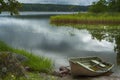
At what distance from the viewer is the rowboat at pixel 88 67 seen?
13914 millimetres

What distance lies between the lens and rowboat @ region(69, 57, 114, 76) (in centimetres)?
1391

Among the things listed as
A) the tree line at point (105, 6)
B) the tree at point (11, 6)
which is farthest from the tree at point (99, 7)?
the tree at point (11, 6)

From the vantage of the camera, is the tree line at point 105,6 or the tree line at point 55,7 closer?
the tree line at point 55,7

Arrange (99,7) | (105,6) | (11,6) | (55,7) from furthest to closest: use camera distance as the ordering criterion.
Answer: (55,7), (105,6), (99,7), (11,6)

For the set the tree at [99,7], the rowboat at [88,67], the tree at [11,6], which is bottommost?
the tree at [99,7]

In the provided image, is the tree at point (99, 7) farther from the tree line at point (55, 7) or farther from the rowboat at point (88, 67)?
the rowboat at point (88, 67)

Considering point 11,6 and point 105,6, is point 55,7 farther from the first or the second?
point 11,6

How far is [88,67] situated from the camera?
1495 centimetres

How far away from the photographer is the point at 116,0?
58.7 meters

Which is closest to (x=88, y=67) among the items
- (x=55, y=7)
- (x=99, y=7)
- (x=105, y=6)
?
(x=99, y=7)

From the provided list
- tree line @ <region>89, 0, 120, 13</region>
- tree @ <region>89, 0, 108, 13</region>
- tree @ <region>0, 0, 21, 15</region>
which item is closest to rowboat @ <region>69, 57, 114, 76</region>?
→ tree @ <region>0, 0, 21, 15</region>

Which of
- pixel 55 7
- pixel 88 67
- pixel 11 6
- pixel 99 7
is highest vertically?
pixel 11 6

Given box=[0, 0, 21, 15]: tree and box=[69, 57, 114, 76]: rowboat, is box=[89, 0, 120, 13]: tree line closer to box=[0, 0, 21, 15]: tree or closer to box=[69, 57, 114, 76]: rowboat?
box=[69, 57, 114, 76]: rowboat

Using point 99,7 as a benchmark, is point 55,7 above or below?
below
